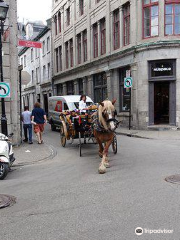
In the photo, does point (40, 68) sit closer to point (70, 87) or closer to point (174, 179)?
point (70, 87)

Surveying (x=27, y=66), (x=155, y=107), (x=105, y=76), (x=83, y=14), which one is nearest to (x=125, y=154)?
(x=155, y=107)

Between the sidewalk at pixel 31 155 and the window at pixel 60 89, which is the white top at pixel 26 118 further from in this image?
the window at pixel 60 89

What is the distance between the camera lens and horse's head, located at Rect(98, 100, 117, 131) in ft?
24.7

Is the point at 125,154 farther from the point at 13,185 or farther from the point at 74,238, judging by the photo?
the point at 74,238

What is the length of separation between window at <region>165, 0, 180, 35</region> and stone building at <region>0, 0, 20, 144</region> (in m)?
9.58

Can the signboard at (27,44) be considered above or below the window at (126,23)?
below

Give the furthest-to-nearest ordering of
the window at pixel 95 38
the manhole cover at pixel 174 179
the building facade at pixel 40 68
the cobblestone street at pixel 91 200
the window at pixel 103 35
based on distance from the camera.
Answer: the building facade at pixel 40 68 → the window at pixel 95 38 → the window at pixel 103 35 → the manhole cover at pixel 174 179 → the cobblestone street at pixel 91 200

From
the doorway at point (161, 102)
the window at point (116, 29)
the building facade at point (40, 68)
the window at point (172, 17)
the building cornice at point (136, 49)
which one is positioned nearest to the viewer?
the building cornice at point (136, 49)

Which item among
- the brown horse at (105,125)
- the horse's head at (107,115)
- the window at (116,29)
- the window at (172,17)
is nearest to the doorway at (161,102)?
the window at (172,17)

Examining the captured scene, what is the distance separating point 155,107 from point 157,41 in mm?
4080

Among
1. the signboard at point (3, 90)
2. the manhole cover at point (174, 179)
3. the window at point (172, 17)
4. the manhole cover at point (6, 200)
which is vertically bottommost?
the manhole cover at point (6, 200)

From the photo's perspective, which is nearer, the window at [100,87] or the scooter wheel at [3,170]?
the scooter wheel at [3,170]

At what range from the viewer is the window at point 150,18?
18750mm

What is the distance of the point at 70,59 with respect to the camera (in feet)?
109
